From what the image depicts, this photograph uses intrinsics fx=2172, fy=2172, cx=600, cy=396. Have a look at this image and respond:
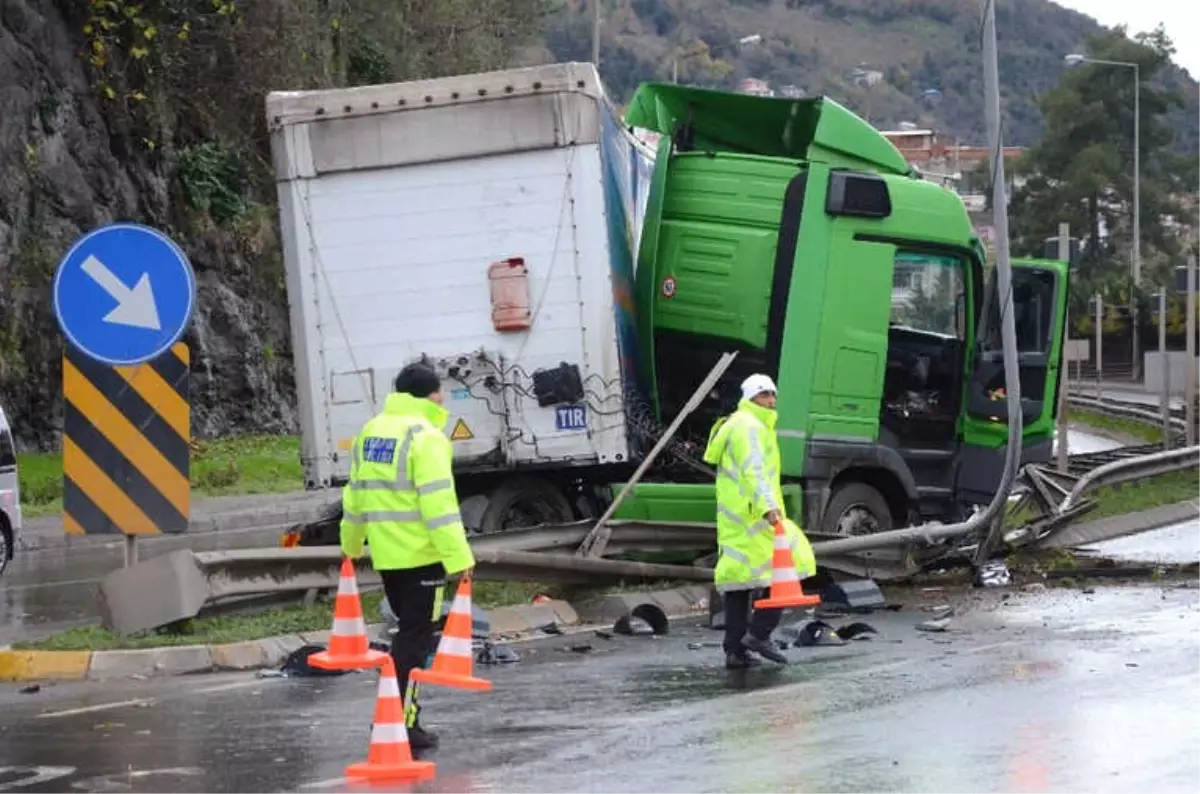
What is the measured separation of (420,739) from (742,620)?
9.81 feet

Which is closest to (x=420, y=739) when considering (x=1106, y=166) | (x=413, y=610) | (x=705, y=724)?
(x=413, y=610)

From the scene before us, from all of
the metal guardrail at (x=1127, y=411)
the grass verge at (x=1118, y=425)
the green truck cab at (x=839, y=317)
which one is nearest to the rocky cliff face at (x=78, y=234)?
the green truck cab at (x=839, y=317)

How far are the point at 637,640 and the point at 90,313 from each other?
3727 mm

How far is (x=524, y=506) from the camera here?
617 inches

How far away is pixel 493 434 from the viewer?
14945mm

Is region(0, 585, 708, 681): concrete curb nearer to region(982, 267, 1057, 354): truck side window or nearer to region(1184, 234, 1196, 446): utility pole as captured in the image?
region(982, 267, 1057, 354): truck side window

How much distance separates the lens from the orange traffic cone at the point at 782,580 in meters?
11.1

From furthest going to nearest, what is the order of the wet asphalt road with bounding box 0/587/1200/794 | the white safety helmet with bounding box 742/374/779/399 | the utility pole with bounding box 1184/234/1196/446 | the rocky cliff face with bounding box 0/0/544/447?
the rocky cliff face with bounding box 0/0/544/447 < the utility pole with bounding box 1184/234/1196/446 < the white safety helmet with bounding box 742/374/779/399 < the wet asphalt road with bounding box 0/587/1200/794

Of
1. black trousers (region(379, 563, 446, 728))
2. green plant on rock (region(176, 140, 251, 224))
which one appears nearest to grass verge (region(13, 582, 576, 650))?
black trousers (region(379, 563, 446, 728))

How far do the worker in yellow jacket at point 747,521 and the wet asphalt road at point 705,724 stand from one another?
0.30m

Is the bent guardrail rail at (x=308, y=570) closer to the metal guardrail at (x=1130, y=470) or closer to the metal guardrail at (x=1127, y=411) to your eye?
the metal guardrail at (x=1130, y=470)

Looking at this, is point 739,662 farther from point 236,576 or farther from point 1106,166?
point 1106,166

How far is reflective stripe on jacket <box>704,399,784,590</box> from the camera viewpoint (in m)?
11.1

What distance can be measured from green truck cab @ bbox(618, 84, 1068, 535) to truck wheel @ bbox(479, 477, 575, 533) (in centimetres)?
62
